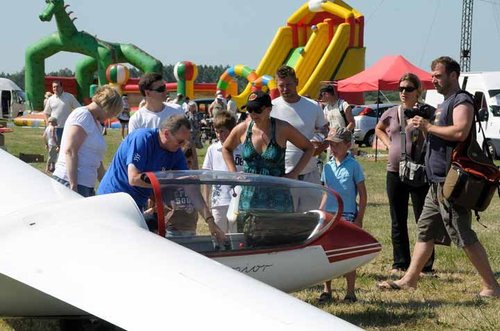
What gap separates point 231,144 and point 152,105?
1.05m

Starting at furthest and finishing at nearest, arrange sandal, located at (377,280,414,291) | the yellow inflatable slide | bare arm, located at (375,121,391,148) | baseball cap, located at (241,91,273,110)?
the yellow inflatable slide → bare arm, located at (375,121,391,148) → sandal, located at (377,280,414,291) → baseball cap, located at (241,91,273,110)

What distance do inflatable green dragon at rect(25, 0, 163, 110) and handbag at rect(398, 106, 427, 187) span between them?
29.8 metres

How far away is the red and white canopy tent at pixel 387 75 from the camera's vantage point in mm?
21391

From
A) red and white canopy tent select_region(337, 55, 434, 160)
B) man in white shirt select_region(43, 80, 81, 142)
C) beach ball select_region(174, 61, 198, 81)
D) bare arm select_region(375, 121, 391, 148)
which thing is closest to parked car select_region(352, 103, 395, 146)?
red and white canopy tent select_region(337, 55, 434, 160)

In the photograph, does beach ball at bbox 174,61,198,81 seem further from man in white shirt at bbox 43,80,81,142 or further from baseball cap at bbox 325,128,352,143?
baseball cap at bbox 325,128,352,143

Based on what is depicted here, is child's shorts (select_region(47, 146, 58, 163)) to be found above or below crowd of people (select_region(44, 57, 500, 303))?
below

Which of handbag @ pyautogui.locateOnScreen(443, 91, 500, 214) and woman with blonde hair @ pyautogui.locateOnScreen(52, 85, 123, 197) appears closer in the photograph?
handbag @ pyautogui.locateOnScreen(443, 91, 500, 214)

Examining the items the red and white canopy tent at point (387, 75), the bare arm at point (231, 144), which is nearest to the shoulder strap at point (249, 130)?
the bare arm at point (231, 144)

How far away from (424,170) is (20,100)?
4472cm

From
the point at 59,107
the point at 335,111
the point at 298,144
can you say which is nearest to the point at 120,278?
the point at 298,144

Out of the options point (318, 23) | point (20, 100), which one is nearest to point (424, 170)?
point (318, 23)

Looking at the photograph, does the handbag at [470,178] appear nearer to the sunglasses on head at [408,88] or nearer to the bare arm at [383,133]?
the sunglasses on head at [408,88]

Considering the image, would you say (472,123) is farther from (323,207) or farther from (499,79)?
(499,79)

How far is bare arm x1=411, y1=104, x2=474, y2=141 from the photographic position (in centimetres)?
632
